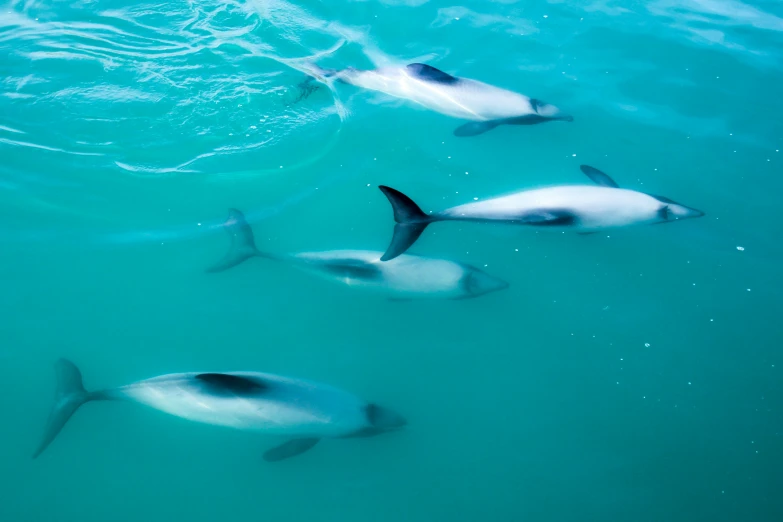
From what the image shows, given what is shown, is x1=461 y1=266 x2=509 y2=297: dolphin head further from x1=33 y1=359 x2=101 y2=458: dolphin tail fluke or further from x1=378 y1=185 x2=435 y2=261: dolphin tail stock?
x1=33 y1=359 x2=101 y2=458: dolphin tail fluke

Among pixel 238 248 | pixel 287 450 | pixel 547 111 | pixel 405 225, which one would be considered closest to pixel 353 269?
pixel 405 225

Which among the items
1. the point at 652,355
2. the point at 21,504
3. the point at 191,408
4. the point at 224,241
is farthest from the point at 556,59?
the point at 21,504

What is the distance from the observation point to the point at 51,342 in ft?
16.9

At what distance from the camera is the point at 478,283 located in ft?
17.6

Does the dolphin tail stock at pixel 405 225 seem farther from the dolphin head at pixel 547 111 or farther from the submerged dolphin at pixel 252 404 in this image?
the dolphin head at pixel 547 111

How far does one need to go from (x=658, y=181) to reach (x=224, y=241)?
448 cm

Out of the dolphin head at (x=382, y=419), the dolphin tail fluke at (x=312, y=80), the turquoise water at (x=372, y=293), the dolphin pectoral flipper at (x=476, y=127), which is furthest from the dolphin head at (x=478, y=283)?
the dolphin tail fluke at (x=312, y=80)

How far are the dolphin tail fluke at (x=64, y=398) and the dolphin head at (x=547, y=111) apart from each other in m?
5.08

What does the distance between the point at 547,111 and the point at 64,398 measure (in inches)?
212

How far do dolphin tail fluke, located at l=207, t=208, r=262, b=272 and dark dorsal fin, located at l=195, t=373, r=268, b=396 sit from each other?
1.25m

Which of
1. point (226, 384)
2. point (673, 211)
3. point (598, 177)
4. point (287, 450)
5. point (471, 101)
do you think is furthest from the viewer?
point (471, 101)

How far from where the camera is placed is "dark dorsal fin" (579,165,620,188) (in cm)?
607

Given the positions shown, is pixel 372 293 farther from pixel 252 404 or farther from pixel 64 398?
pixel 64 398

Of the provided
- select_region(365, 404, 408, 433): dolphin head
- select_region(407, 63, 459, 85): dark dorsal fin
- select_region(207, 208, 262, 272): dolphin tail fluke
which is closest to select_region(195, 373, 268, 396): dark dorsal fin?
select_region(365, 404, 408, 433): dolphin head
